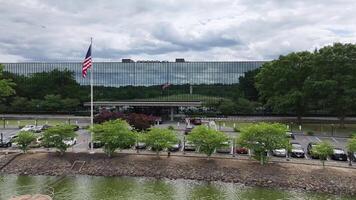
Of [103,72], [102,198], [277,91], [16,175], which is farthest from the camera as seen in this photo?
[103,72]

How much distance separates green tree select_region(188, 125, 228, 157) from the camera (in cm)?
4038

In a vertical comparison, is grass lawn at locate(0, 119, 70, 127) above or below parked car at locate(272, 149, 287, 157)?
above

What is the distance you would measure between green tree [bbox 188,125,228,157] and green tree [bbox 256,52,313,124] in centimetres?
2649

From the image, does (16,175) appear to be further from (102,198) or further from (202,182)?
(202,182)

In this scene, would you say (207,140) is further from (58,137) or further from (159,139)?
(58,137)

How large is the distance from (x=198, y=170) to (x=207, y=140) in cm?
314

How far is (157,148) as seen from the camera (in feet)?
137

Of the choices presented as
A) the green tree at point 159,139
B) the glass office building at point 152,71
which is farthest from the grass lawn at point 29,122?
the green tree at point 159,139

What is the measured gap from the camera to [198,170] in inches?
1532

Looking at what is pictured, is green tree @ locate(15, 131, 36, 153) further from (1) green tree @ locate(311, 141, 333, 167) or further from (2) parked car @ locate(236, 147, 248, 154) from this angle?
(1) green tree @ locate(311, 141, 333, 167)

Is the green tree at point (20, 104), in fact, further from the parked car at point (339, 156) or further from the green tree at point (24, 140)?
the parked car at point (339, 156)

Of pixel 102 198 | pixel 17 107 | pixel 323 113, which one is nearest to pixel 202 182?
pixel 102 198

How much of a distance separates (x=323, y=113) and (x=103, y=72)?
172 feet

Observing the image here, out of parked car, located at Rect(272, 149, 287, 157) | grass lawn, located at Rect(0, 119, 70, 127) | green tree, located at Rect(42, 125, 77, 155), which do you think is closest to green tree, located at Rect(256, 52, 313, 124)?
parked car, located at Rect(272, 149, 287, 157)
